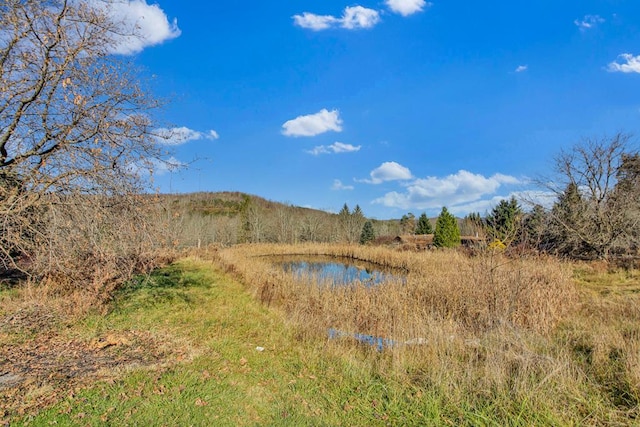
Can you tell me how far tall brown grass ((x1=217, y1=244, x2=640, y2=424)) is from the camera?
3.73 m

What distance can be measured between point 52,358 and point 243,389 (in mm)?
2805

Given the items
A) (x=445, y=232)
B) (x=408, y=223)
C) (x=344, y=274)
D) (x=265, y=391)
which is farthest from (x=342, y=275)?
(x=408, y=223)

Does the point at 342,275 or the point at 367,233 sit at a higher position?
the point at 367,233

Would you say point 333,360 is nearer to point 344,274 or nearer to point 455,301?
point 455,301

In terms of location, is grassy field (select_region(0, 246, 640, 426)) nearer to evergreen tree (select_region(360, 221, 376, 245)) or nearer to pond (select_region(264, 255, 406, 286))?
pond (select_region(264, 255, 406, 286))

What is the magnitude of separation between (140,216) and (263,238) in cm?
3371

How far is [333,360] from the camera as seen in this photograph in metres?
5.11

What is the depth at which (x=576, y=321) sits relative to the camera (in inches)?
286

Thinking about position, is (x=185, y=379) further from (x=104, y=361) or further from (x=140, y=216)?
(x=140, y=216)

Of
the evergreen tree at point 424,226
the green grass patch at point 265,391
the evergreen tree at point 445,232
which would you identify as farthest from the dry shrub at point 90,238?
the evergreen tree at point 424,226

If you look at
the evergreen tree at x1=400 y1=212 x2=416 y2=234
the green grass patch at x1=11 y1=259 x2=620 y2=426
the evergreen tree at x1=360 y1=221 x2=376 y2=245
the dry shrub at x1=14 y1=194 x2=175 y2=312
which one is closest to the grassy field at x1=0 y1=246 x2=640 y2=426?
the green grass patch at x1=11 y1=259 x2=620 y2=426

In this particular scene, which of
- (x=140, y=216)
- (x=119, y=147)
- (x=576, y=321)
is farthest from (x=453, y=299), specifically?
(x=119, y=147)

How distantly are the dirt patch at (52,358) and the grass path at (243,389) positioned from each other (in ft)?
0.66

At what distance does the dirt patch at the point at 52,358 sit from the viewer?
3.64 metres
